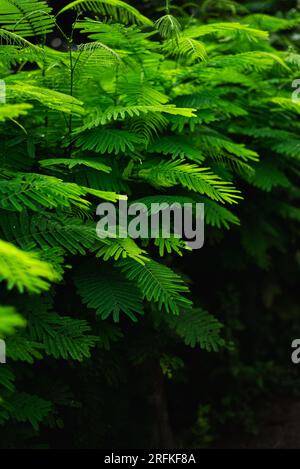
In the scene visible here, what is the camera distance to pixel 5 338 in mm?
1795

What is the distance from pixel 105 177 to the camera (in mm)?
2352

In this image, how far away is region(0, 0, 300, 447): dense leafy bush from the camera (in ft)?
6.48

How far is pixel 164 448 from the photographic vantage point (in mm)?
3154

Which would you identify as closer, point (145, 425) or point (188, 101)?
point (188, 101)

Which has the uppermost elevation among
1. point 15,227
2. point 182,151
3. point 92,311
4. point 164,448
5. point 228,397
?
point 182,151

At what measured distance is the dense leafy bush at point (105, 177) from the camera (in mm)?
1977

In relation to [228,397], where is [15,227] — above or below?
above

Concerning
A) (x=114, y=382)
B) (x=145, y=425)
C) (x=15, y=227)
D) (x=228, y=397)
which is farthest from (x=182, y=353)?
(x=15, y=227)

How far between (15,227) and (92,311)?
62cm

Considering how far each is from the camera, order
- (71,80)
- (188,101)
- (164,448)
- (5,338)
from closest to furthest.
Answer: (5,338), (71,80), (188,101), (164,448)

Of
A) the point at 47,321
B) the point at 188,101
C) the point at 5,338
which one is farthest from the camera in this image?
the point at 188,101

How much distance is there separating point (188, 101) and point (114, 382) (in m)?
1.55

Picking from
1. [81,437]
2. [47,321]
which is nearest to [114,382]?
[81,437]
